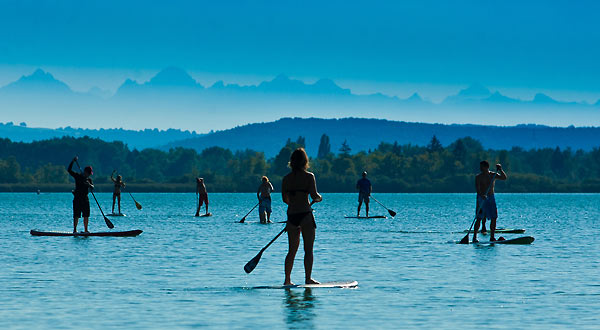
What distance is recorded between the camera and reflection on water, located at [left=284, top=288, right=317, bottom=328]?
14750 millimetres

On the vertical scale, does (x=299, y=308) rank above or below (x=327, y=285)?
below

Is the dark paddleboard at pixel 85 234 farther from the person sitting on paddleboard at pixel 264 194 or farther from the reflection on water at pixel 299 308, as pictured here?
the reflection on water at pixel 299 308

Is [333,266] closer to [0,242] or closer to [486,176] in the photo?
[486,176]

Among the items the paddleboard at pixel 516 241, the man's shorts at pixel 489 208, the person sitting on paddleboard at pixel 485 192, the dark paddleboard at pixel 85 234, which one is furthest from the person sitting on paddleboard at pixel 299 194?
the dark paddleboard at pixel 85 234

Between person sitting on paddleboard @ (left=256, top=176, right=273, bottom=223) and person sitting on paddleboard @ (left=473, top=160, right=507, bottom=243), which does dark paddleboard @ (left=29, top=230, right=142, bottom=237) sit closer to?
person sitting on paddleboard @ (left=256, top=176, right=273, bottom=223)

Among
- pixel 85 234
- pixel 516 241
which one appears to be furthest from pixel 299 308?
pixel 85 234

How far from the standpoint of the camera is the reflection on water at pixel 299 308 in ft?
48.4

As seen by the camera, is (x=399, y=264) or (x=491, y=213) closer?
(x=399, y=264)

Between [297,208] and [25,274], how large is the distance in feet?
21.6

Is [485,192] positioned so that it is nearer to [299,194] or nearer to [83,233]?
[83,233]

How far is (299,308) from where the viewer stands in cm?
1617

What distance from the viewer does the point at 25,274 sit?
21.1 meters

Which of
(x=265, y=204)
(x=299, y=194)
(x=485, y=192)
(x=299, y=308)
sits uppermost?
(x=485, y=192)

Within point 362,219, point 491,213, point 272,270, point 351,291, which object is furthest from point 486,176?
point 362,219
